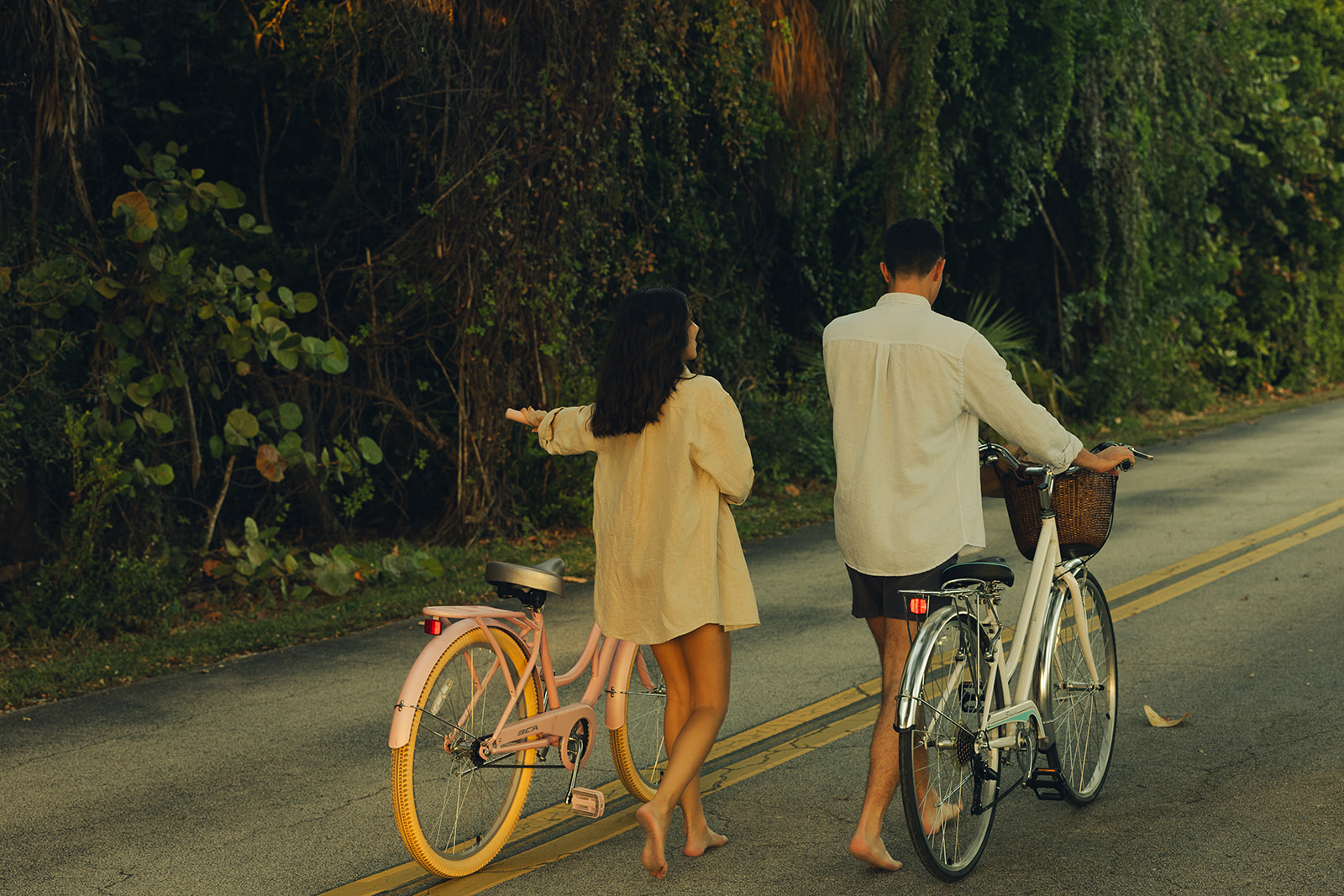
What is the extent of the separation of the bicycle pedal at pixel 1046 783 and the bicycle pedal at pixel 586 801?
1528mm

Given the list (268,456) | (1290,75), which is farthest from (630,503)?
(1290,75)

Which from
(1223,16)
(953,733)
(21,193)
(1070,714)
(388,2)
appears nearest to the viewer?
(953,733)

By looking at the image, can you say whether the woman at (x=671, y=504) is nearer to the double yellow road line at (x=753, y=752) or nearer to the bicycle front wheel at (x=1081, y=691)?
the double yellow road line at (x=753, y=752)

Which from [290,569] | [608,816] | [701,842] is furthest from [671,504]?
[290,569]

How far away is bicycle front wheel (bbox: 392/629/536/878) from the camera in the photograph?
4.39 m

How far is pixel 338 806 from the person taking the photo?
5410 mm

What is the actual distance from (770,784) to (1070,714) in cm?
120

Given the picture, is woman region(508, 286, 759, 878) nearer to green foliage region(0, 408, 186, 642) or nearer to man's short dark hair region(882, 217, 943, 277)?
man's short dark hair region(882, 217, 943, 277)

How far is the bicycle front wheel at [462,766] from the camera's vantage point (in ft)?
14.4

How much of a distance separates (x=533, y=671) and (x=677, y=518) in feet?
2.53

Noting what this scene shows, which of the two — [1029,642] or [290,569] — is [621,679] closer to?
[1029,642]

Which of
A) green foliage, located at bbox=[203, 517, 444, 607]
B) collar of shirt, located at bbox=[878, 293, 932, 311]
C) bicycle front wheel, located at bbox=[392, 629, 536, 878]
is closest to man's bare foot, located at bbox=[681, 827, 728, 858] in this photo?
bicycle front wheel, located at bbox=[392, 629, 536, 878]

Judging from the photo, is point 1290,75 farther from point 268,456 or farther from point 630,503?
point 630,503

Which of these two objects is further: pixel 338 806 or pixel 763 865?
pixel 338 806
